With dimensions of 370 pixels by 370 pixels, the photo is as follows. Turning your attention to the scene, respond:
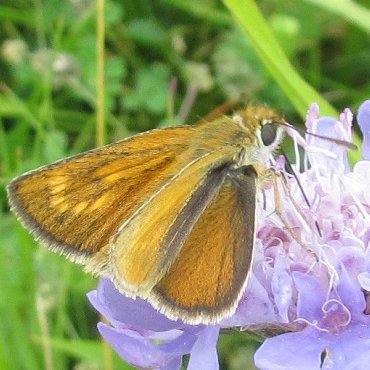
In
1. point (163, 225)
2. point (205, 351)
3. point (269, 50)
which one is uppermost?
point (269, 50)

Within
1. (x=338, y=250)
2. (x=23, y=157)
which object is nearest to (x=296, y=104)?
(x=338, y=250)

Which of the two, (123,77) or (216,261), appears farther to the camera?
(123,77)

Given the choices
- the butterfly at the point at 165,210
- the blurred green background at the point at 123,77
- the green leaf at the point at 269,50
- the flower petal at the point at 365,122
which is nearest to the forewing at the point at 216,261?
the butterfly at the point at 165,210

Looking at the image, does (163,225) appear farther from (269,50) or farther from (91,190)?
(269,50)

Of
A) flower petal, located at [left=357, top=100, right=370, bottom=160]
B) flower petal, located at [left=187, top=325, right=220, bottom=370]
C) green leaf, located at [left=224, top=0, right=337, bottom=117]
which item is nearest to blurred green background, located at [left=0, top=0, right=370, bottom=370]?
green leaf, located at [left=224, top=0, right=337, bottom=117]

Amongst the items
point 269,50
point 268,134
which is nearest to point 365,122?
point 268,134

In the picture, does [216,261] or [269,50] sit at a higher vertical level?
[269,50]
